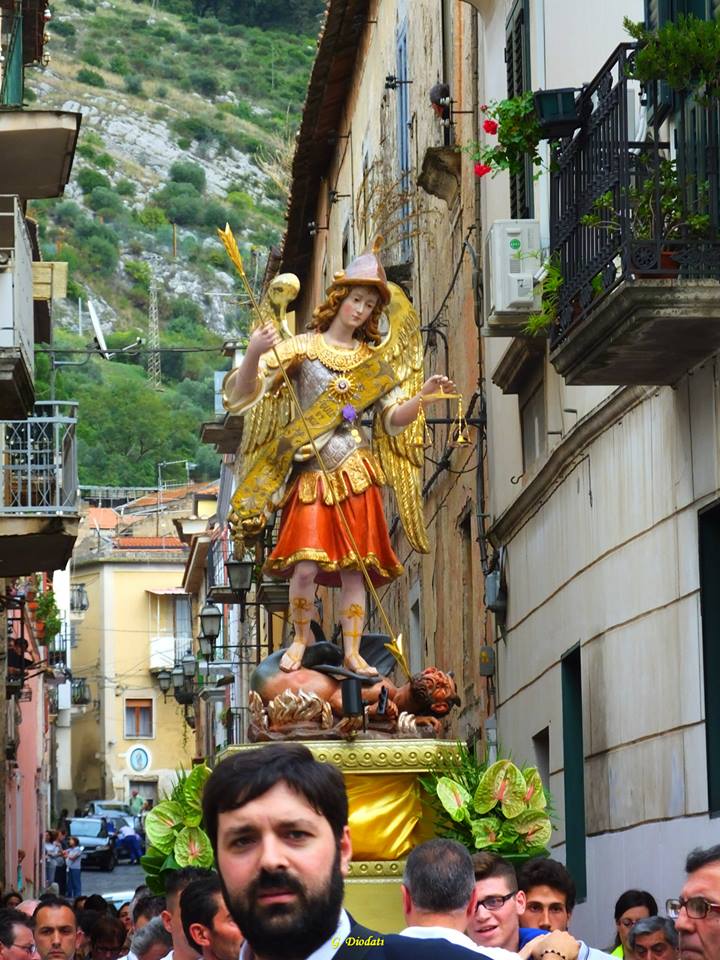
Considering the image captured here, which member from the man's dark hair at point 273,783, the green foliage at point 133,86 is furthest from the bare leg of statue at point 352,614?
the green foliage at point 133,86

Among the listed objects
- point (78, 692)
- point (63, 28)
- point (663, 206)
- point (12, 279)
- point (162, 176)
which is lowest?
point (663, 206)

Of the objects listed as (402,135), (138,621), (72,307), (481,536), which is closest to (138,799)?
(138,621)

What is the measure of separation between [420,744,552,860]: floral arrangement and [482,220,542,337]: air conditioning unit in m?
4.44

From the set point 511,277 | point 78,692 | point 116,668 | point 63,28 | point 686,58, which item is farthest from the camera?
point 63,28

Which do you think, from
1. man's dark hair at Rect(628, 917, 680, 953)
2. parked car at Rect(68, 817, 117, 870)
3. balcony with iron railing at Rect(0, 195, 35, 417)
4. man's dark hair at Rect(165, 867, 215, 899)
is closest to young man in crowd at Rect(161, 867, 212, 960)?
man's dark hair at Rect(165, 867, 215, 899)

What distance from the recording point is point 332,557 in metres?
11.4

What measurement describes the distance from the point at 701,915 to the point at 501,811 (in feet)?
15.8

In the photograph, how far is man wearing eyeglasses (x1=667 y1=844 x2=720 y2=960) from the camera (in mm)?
5340

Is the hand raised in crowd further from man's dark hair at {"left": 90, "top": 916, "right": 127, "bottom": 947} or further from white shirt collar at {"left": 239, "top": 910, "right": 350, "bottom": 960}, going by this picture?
man's dark hair at {"left": 90, "top": 916, "right": 127, "bottom": 947}

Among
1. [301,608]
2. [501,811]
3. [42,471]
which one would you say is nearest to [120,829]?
[42,471]

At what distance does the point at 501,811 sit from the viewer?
10.2 metres

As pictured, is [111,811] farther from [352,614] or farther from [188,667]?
[352,614]

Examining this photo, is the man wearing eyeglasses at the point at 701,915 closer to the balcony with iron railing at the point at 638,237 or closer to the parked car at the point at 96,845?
the balcony with iron railing at the point at 638,237

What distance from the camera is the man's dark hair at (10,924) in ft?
32.4
